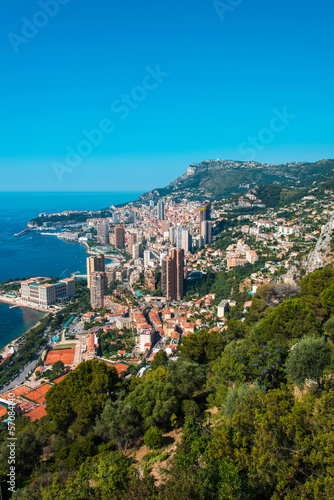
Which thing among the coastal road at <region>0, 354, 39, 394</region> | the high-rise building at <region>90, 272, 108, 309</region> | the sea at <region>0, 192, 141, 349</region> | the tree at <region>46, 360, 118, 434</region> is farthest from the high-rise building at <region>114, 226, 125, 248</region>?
the tree at <region>46, 360, 118, 434</region>

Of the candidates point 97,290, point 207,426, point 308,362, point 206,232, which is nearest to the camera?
point 308,362

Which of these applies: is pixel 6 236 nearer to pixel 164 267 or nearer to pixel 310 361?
pixel 164 267

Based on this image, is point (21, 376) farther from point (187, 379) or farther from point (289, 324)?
point (289, 324)

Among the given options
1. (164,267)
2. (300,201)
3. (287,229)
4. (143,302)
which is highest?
(300,201)

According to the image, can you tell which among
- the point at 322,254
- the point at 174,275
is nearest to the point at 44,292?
the point at 174,275

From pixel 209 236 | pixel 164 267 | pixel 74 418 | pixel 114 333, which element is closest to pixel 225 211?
pixel 209 236

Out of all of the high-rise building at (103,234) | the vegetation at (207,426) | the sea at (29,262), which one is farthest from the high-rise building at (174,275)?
the high-rise building at (103,234)

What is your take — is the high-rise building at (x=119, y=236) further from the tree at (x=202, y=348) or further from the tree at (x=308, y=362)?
the tree at (x=308, y=362)
